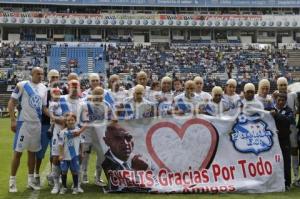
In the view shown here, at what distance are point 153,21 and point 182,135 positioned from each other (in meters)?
48.2

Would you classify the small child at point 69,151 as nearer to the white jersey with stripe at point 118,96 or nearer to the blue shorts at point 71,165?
the blue shorts at point 71,165

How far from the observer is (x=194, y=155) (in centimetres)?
799

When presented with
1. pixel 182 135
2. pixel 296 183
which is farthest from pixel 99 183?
pixel 296 183

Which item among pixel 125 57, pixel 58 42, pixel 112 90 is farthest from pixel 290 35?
pixel 112 90

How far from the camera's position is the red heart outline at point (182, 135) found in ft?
26.1

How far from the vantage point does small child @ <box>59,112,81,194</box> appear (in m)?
7.77

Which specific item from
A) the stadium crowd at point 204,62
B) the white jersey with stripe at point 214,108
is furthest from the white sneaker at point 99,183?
the stadium crowd at point 204,62

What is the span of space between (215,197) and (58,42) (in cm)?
4754

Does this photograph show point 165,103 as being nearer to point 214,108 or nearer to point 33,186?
point 214,108

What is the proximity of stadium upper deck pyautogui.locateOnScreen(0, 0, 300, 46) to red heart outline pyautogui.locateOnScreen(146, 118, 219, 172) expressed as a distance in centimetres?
4731

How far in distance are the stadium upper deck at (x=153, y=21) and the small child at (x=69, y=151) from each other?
47.5m

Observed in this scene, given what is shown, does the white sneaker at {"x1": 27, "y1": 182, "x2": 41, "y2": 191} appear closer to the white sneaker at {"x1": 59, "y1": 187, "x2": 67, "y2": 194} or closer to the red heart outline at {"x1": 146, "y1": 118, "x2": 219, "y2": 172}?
the white sneaker at {"x1": 59, "y1": 187, "x2": 67, "y2": 194}

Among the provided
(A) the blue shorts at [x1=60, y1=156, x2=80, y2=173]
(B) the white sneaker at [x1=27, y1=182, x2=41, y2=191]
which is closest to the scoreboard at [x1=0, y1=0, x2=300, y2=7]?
(B) the white sneaker at [x1=27, y1=182, x2=41, y2=191]

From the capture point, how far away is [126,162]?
7934 mm
